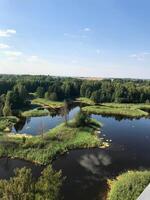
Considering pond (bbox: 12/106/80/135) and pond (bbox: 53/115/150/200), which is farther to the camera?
pond (bbox: 12/106/80/135)

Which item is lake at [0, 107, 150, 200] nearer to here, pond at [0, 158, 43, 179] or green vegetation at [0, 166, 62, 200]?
pond at [0, 158, 43, 179]

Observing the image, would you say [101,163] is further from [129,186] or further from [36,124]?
[36,124]

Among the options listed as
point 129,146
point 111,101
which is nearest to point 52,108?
point 111,101

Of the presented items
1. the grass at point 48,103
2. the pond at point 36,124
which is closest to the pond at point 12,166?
the pond at point 36,124

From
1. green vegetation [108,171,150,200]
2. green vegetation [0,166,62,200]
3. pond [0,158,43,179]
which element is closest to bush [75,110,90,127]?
pond [0,158,43,179]

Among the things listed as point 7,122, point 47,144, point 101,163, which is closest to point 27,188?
point 101,163

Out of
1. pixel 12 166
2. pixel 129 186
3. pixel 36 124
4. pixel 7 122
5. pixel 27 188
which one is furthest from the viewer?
pixel 36 124

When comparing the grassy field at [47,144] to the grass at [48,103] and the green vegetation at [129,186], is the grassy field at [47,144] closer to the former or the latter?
the green vegetation at [129,186]
